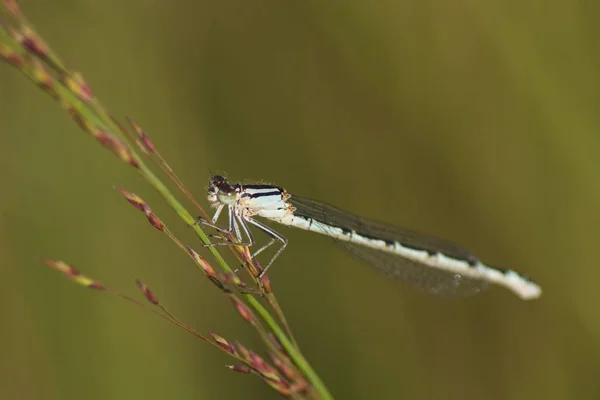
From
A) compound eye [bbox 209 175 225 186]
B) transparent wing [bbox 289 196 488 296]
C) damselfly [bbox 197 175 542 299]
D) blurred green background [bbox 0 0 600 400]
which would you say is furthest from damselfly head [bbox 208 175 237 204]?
blurred green background [bbox 0 0 600 400]

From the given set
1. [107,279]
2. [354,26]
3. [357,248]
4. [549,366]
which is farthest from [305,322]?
[354,26]

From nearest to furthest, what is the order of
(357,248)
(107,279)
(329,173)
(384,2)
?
(357,248), (107,279), (384,2), (329,173)

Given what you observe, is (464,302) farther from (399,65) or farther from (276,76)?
(276,76)

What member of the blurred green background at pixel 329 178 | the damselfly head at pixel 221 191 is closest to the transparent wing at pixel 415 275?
the blurred green background at pixel 329 178

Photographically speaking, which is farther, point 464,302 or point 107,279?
point 464,302

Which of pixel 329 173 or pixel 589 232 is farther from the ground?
pixel 589 232

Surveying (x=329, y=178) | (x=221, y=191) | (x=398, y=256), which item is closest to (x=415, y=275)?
(x=398, y=256)

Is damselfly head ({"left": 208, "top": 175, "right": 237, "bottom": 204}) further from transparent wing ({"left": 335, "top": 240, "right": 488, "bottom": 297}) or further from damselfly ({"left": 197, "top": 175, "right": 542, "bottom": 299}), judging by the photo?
transparent wing ({"left": 335, "top": 240, "right": 488, "bottom": 297})
